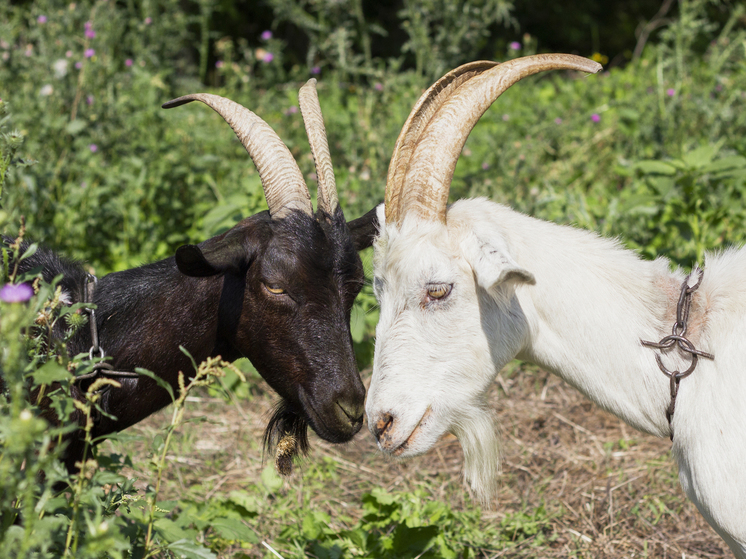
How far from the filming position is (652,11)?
13.2m

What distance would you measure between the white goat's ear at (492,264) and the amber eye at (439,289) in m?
0.09

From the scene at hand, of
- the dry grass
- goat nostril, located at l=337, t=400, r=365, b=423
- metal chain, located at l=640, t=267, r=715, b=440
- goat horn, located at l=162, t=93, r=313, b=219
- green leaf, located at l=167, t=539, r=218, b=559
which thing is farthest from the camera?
the dry grass

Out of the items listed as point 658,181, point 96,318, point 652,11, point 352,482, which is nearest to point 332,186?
point 96,318

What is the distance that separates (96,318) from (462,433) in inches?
51.0

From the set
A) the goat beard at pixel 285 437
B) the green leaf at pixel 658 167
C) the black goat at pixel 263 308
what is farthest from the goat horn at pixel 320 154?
the green leaf at pixel 658 167

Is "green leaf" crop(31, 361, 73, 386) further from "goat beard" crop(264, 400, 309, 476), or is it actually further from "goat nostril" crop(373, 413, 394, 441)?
"goat beard" crop(264, 400, 309, 476)

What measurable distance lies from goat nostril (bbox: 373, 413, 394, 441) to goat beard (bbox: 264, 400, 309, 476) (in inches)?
21.7

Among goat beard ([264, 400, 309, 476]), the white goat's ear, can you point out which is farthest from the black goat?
the white goat's ear

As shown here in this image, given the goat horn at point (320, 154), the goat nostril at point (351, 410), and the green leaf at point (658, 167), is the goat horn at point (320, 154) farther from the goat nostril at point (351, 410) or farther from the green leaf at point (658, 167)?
the green leaf at point (658, 167)

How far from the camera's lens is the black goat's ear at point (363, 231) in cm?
254

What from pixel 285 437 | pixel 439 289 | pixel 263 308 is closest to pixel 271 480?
pixel 285 437

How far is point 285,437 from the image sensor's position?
2.50m

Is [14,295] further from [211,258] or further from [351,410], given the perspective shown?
[351,410]

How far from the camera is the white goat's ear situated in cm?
165
